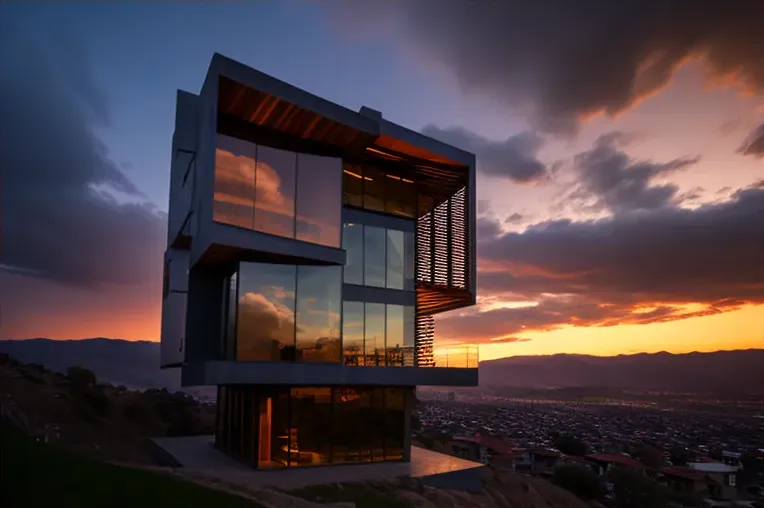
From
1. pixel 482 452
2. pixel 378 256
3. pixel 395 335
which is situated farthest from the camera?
pixel 482 452

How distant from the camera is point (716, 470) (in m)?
66.9

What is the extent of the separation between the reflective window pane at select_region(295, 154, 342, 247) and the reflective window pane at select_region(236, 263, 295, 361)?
5.11ft

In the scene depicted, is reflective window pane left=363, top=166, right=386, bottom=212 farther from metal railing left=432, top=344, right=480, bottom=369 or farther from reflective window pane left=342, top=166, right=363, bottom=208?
metal railing left=432, top=344, right=480, bottom=369

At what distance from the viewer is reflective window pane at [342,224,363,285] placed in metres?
20.7

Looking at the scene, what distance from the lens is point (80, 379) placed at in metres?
46.6

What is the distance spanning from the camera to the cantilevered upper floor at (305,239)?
16.6m

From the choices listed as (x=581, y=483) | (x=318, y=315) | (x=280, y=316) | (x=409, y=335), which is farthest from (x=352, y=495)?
(x=581, y=483)

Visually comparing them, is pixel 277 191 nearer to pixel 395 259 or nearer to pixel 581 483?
pixel 395 259

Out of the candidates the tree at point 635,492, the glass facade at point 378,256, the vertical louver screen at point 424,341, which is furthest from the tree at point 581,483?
the glass facade at point 378,256

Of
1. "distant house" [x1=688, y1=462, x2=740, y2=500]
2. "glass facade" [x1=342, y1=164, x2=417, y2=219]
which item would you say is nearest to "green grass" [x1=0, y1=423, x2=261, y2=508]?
"glass facade" [x1=342, y1=164, x2=417, y2=219]

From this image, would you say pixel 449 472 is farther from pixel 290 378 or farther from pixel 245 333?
pixel 245 333

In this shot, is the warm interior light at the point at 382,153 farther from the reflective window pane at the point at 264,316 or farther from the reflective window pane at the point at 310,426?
the reflective window pane at the point at 310,426

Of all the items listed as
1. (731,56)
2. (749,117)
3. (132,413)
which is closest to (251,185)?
(731,56)

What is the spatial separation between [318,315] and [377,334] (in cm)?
336
